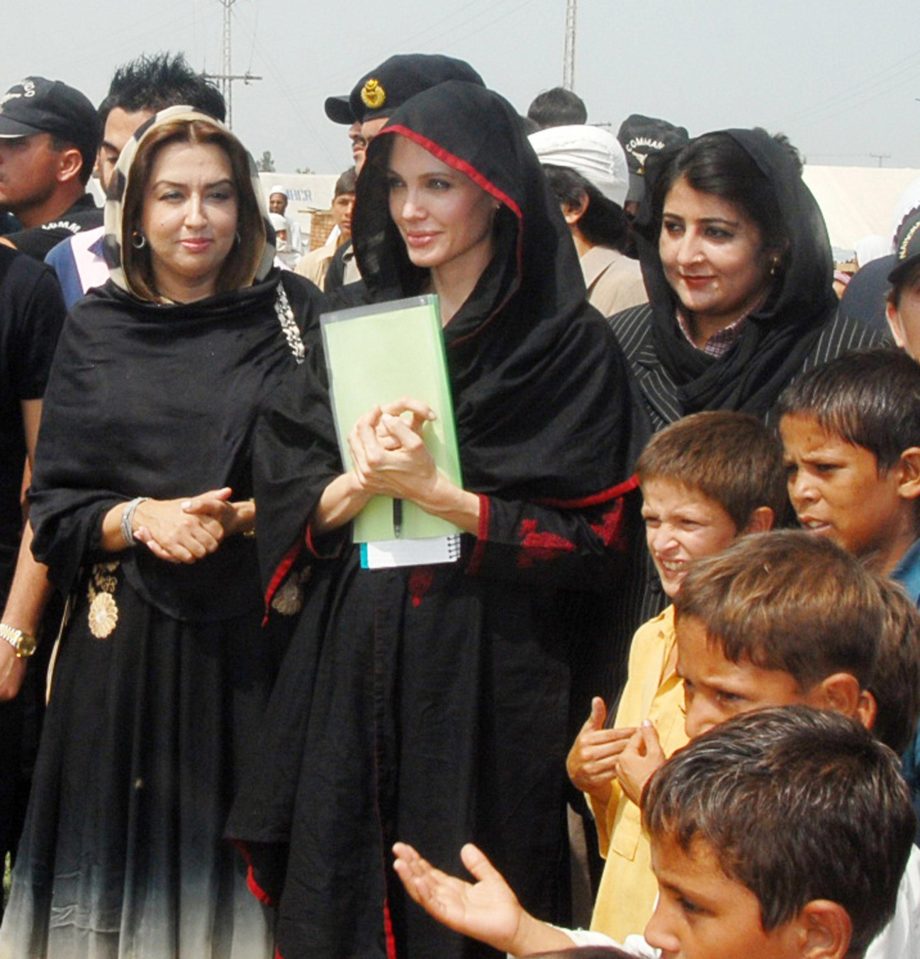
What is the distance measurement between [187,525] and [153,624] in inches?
12.1

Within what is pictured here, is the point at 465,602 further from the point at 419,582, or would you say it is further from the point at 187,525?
the point at 187,525

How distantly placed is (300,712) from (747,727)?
1.40 meters

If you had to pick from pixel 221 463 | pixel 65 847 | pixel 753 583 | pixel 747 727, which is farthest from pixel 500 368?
pixel 65 847

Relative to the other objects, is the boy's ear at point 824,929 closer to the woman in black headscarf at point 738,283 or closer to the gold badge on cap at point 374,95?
the woman in black headscarf at point 738,283

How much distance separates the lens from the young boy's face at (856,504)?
2.58 metres

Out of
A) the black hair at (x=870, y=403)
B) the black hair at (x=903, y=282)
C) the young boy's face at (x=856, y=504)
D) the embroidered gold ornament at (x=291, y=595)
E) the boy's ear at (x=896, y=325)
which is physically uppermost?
the black hair at (x=903, y=282)

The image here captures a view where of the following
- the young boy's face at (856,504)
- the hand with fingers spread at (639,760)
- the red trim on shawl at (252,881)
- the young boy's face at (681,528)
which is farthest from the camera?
the red trim on shawl at (252,881)

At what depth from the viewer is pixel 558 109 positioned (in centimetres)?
686

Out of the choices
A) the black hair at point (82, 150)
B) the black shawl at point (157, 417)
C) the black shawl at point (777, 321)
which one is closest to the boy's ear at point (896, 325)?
the black shawl at point (777, 321)

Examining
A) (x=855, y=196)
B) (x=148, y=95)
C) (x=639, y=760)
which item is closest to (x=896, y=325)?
(x=639, y=760)

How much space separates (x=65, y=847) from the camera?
10.8ft

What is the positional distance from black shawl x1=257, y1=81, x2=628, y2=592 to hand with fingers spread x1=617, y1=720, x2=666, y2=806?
2.20 feet

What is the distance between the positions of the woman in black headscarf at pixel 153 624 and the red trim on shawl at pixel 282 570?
7.2 inches

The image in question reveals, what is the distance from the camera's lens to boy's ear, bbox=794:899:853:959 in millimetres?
1773
